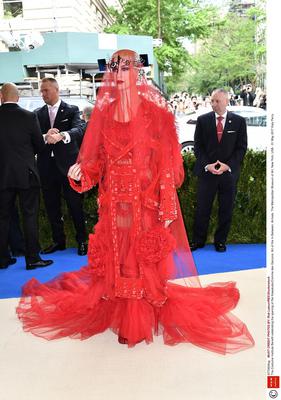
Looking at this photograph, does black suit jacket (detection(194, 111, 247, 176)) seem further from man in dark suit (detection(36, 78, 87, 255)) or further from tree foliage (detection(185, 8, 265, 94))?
tree foliage (detection(185, 8, 265, 94))

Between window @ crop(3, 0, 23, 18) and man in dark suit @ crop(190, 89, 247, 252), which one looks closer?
man in dark suit @ crop(190, 89, 247, 252)

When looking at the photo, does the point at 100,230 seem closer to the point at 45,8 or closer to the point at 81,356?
the point at 81,356

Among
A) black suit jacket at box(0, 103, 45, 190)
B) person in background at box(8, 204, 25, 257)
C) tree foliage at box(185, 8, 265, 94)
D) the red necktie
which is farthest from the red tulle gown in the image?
tree foliage at box(185, 8, 265, 94)

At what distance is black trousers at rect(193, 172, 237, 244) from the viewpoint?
4.29 metres

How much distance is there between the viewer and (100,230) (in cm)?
266

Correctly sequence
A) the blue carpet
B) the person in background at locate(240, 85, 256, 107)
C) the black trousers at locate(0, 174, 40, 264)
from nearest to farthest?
the blue carpet, the black trousers at locate(0, 174, 40, 264), the person in background at locate(240, 85, 256, 107)

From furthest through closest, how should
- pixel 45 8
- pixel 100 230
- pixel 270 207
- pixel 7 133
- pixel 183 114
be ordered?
pixel 183 114 → pixel 45 8 → pixel 7 133 → pixel 100 230 → pixel 270 207

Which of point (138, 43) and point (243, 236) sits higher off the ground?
point (138, 43)

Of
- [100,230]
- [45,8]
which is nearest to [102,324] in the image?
[100,230]

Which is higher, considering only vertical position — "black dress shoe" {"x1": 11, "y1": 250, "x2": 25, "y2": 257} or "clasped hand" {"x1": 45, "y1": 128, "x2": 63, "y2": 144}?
"clasped hand" {"x1": 45, "y1": 128, "x2": 63, "y2": 144}

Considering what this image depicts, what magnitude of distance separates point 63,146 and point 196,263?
66.7 inches

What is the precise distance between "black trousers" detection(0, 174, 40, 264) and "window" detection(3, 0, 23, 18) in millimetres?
3543

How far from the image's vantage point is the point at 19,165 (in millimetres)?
3920

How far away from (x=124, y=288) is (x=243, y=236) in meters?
2.55
